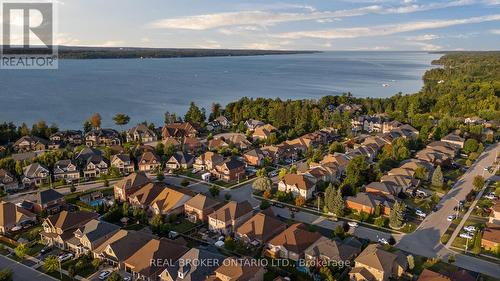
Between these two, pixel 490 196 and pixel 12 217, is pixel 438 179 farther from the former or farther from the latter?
pixel 12 217

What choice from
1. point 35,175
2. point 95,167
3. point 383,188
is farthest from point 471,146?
point 35,175

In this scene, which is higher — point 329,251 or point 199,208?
point 199,208

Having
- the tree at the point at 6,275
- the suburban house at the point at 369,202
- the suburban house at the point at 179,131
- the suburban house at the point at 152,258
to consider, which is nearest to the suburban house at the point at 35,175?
the tree at the point at 6,275

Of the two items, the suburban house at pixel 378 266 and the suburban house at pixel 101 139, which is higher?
the suburban house at pixel 101 139

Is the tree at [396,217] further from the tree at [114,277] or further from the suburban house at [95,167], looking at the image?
the suburban house at [95,167]

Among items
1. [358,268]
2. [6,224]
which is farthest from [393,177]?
[6,224]

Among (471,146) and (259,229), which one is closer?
(259,229)

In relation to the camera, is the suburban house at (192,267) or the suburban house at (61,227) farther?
the suburban house at (61,227)
